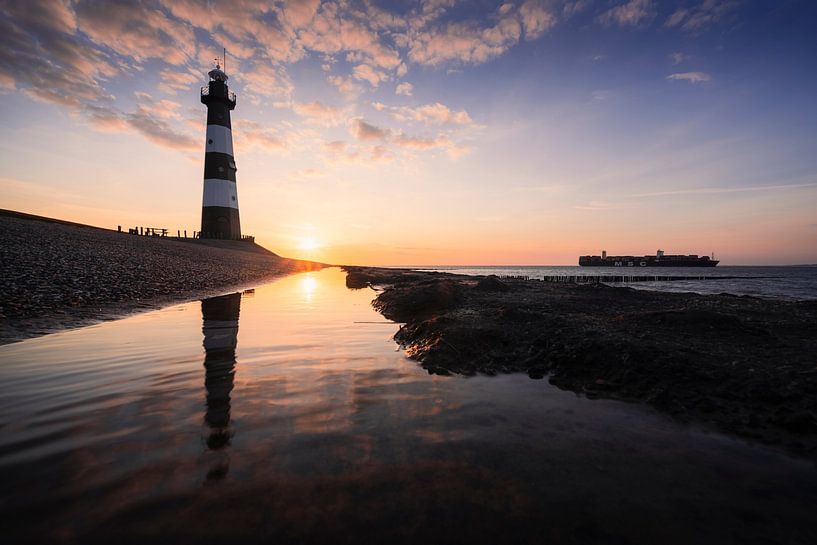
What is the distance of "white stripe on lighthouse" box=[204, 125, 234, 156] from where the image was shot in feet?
144

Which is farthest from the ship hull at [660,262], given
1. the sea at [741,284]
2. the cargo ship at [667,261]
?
the sea at [741,284]

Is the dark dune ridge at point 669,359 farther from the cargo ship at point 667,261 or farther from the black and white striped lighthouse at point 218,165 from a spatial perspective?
the cargo ship at point 667,261

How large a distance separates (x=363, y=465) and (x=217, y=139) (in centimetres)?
5116

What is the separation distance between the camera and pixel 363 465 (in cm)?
260

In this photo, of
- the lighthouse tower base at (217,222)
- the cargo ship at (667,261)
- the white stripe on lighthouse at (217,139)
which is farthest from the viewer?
the cargo ship at (667,261)

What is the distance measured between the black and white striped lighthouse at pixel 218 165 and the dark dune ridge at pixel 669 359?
46059 millimetres

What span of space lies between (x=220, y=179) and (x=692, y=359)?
50.2m

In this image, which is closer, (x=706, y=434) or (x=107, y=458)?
(x=107, y=458)

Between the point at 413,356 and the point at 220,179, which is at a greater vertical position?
the point at 220,179

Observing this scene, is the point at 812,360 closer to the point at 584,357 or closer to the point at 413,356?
the point at 584,357

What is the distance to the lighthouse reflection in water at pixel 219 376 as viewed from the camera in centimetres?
289

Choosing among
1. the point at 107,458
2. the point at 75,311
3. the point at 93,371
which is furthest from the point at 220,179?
the point at 107,458

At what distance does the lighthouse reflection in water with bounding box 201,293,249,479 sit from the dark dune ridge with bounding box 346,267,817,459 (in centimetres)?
279

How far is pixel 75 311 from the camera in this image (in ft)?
29.6
